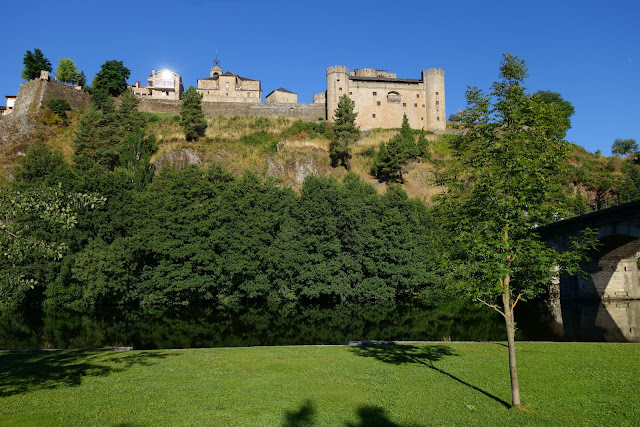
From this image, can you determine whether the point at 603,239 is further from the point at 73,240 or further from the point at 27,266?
the point at 27,266

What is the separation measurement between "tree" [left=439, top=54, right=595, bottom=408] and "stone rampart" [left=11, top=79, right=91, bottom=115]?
79.6 meters

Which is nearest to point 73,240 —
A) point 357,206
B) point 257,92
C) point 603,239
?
point 357,206

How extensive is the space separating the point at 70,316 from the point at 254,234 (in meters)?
16.2

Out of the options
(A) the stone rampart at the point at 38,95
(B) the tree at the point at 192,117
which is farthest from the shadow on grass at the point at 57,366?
(A) the stone rampart at the point at 38,95

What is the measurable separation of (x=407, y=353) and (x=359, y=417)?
23.7ft

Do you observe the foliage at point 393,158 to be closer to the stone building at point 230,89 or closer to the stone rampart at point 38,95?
the stone building at point 230,89

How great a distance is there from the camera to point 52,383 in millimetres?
12773

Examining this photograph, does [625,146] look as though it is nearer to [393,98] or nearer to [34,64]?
[393,98]

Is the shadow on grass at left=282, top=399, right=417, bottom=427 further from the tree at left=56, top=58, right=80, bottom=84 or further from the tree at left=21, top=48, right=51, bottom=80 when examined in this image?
the tree at left=56, top=58, right=80, bottom=84

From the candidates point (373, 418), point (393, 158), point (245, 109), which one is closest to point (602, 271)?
point (393, 158)

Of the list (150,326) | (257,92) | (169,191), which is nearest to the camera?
(150,326)

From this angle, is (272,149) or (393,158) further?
(272,149)

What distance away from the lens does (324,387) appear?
12039 millimetres

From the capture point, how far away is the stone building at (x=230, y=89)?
3898 inches
